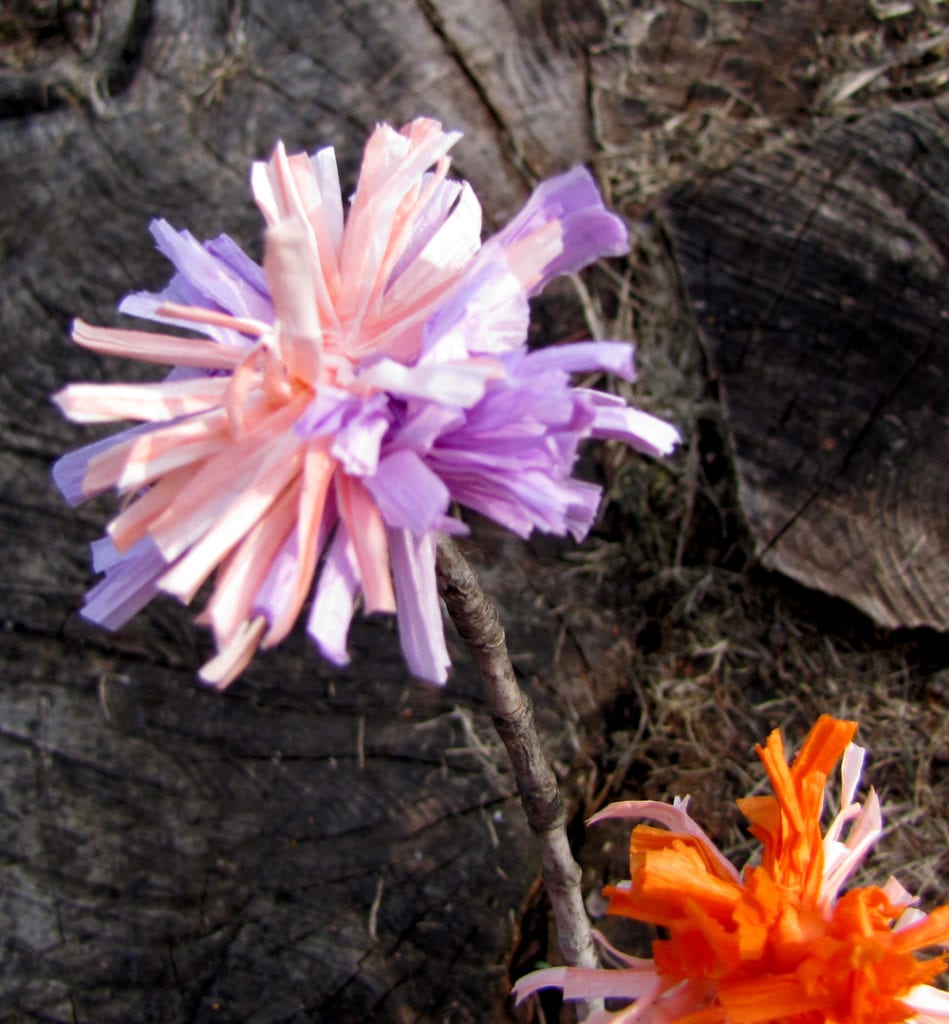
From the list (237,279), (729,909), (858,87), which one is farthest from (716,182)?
(729,909)

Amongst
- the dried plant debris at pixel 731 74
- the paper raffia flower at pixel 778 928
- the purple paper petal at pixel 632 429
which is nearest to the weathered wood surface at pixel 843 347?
the dried plant debris at pixel 731 74

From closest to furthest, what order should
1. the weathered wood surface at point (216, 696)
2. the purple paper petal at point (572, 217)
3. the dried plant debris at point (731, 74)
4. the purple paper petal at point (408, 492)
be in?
the purple paper petal at point (408, 492) < the purple paper petal at point (572, 217) < the weathered wood surface at point (216, 696) < the dried plant debris at point (731, 74)

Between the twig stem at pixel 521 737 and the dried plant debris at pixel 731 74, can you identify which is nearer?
the twig stem at pixel 521 737

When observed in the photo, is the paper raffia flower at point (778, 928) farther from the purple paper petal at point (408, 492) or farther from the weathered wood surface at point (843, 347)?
the weathered wood surface at point (843, 347)

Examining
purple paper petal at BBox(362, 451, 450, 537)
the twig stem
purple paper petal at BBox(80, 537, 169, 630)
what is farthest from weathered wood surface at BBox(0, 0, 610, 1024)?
purple paper petal at BBox(362, 451, 450, 537)

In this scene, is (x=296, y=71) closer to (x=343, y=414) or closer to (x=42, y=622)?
(x=42, y=622)

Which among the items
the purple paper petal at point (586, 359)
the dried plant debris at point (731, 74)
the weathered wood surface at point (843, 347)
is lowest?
the weathered wood surface at point (843, 347)

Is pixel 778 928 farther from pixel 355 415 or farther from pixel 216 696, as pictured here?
pixel 216 696
